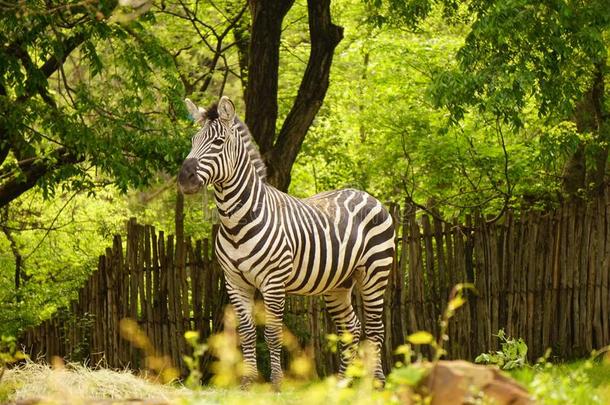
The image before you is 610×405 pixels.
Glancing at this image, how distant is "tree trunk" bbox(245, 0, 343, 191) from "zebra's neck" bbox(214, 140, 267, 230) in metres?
2.36

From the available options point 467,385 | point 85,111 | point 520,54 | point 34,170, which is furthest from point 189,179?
point 467,385

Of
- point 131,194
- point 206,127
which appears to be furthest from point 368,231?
point 131,194

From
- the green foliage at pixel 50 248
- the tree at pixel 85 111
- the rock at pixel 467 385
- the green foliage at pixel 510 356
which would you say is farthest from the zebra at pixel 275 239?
the green foliage at pixel 50 248

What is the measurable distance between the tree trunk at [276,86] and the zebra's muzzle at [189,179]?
2978 millimetres

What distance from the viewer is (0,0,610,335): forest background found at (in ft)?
30.9

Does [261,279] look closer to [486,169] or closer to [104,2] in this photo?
[104,2]

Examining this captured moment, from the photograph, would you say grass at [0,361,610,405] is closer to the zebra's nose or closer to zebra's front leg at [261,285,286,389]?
zebra's front leg at [261,285,286,389]

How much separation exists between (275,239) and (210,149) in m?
0.95

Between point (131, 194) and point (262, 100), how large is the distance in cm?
1153

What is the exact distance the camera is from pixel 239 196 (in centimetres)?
862

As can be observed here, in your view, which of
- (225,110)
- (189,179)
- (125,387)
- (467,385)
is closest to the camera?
(467,385)

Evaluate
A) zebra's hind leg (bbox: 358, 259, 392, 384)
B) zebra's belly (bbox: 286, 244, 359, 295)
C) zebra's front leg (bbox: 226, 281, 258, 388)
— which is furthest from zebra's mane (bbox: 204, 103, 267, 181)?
zebra's hind leg (bbox: 358, 259, 392, 384)

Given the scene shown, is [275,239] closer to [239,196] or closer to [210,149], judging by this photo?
[239,196]

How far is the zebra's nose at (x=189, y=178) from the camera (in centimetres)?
798
